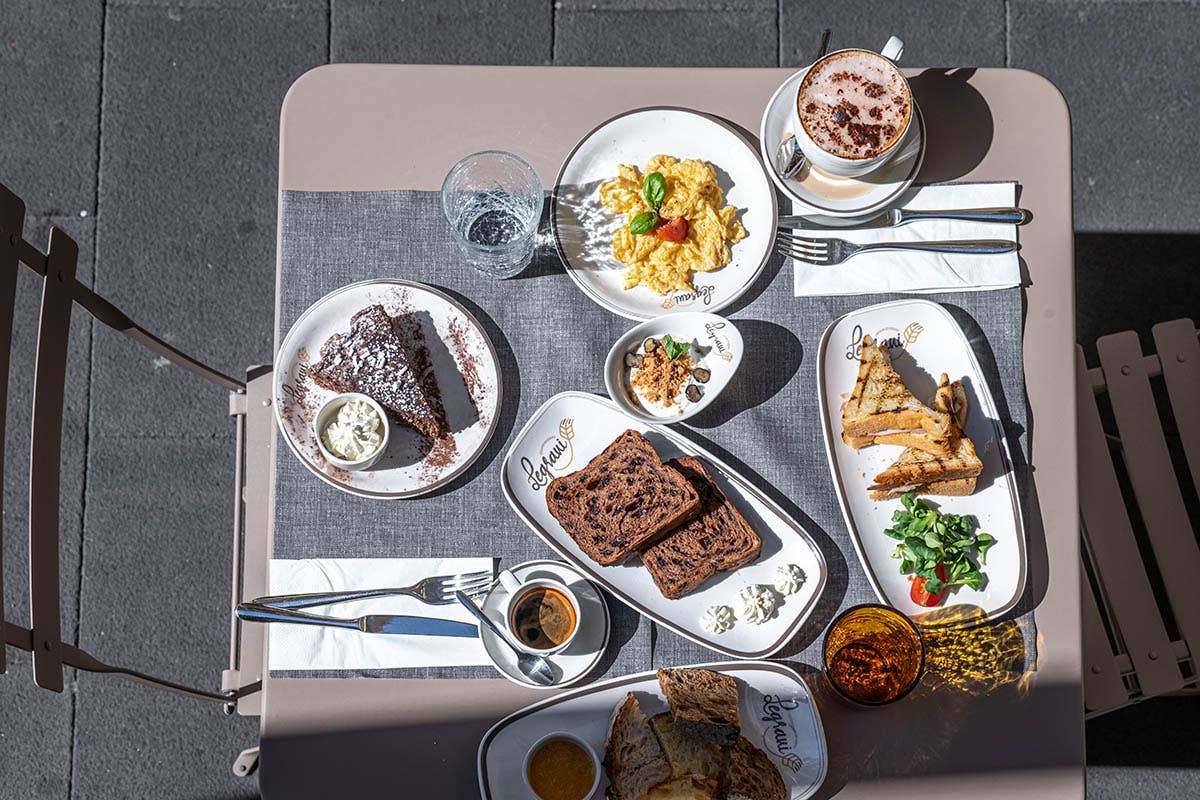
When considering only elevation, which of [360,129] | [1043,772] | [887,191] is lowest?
[1043,772]

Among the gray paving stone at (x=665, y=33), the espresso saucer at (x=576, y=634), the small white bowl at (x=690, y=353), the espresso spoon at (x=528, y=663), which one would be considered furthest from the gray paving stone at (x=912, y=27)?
the espresso spoon at (x=528, y=663)

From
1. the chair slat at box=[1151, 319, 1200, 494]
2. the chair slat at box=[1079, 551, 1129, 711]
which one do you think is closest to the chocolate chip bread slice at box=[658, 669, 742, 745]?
the chair slat at box=[1079, 551, 1129, 711]

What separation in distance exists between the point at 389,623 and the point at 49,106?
190cm

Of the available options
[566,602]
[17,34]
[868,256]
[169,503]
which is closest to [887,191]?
[868,256]

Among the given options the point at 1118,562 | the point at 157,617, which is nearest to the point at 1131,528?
the point at 1118,562

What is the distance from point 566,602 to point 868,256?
2.46ft

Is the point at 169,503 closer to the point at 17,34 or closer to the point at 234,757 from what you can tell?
the point at 234,757

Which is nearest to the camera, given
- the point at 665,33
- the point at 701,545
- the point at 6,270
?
the point at 6,270

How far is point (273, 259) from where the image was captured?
2.42 meters

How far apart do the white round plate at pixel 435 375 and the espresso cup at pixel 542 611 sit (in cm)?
22

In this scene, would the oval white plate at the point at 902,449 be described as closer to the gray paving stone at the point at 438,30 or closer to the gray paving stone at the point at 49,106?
the gray paving stone at the point at 438,30

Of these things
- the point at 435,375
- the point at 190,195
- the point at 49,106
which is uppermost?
the point at 49,106

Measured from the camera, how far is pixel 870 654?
1445 millimetres

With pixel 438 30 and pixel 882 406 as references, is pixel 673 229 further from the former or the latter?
pixel 438 30
